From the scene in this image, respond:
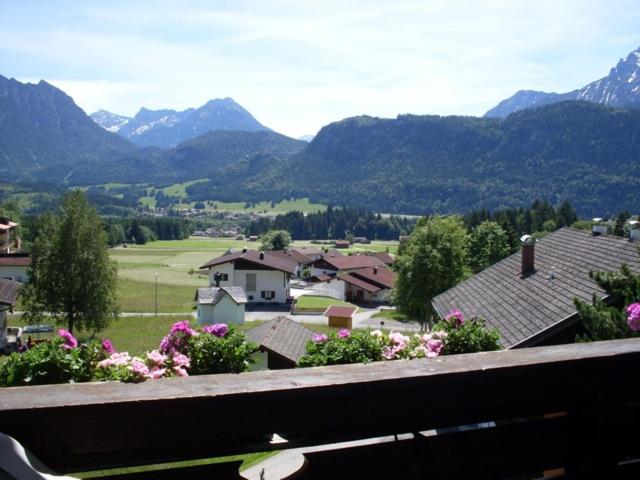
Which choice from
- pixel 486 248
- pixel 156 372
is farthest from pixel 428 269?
pixel 156 372

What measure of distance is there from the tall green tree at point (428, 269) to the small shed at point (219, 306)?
13.9m

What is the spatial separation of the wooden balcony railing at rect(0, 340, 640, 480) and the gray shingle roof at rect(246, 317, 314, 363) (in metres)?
14.3

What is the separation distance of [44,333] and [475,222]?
61.3 m

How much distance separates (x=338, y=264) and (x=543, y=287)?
217 ft

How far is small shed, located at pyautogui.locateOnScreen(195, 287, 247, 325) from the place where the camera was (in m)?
43.5

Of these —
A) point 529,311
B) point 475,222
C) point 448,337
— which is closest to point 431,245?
point 529,311

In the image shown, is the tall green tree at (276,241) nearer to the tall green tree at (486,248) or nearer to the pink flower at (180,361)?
the tall green tree at (486,248)

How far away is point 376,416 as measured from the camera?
1.98 meters

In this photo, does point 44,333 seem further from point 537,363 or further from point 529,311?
point 537,363

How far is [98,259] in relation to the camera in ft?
120

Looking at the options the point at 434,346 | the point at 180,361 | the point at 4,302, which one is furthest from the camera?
the point at 4,302

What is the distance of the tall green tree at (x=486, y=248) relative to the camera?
5104cm

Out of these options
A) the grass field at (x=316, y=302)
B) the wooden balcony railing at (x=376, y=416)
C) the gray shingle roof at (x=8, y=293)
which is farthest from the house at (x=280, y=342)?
the grass field at (x=316, y=302)

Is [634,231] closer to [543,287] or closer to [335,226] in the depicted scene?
[543,287]
